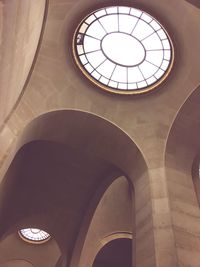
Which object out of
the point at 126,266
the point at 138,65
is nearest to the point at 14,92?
the point at 138,65

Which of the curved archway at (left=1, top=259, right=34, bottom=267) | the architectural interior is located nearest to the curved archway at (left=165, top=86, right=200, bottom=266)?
the architectural interior

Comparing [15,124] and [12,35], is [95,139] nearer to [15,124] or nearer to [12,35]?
[15,124]

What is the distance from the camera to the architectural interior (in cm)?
653

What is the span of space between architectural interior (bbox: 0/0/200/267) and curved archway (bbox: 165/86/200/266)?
0.03 metres

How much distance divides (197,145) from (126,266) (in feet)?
32.1

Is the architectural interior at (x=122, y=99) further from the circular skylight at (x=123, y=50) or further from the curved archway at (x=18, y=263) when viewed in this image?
the curved archway at (x=18, y=263)

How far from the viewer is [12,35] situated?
226 inches

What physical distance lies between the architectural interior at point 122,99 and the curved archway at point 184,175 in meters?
0.03

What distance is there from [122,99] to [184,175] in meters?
2.62

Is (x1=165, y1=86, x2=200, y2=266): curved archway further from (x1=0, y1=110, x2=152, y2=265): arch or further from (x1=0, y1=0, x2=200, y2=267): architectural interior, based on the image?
(x1=0, y1=110, x2=152, y2=265): arch

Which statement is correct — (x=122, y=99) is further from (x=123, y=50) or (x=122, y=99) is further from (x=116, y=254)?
(x=116, y=254)

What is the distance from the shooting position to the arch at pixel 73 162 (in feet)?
26.2

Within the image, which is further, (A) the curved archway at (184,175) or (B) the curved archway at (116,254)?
(B) the curved archway at (116,254)

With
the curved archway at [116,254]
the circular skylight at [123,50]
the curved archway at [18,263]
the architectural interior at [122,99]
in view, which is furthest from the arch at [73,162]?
the curved archway at [18,263]
